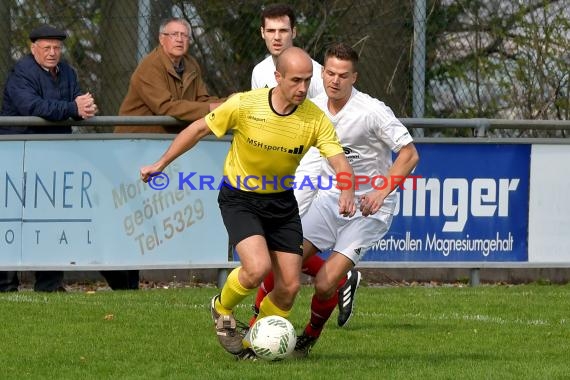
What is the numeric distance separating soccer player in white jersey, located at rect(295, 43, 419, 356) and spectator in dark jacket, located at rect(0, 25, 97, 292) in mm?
3445

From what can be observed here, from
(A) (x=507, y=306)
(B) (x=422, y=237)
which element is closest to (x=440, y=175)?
(B) (x=422, y=237)

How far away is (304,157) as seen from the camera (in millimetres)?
9633

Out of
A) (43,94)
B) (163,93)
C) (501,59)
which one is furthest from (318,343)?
(501,59)

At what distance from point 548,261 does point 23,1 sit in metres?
5.65

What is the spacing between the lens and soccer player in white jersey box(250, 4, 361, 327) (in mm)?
9406

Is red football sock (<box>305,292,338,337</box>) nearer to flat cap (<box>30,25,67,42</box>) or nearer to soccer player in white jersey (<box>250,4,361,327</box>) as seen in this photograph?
soccer player in white jersey (<box>250,4,361,327</box>)

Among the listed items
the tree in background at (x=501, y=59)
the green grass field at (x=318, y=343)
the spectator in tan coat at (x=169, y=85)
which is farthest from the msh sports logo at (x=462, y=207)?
the spectator in tan coat at (x=169, y=85)

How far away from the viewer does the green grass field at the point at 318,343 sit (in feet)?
26.0

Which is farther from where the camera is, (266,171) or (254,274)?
(266,171)

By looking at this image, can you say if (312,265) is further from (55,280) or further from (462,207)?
(462,207)

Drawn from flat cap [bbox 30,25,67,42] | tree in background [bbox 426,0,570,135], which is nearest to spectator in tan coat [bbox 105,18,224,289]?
flat cap [bbox 30,25,67,42]

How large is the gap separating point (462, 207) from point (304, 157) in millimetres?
3623

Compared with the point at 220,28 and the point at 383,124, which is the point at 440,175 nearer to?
the point at 220,28

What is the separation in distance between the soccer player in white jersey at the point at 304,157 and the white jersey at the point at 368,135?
185 millimetres
